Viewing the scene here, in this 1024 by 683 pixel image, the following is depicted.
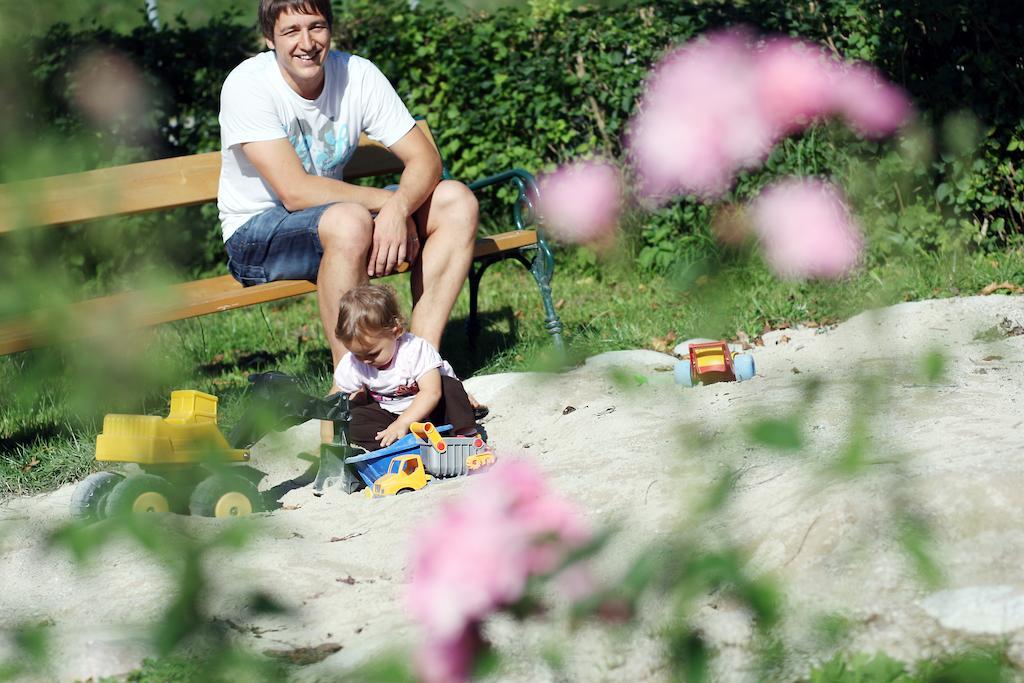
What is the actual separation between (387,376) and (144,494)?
3.49 ft

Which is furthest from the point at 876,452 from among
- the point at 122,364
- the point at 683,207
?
the point at 683,207

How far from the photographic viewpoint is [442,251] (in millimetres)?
4039

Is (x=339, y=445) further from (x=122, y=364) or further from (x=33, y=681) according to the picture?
(x=122, y=364)

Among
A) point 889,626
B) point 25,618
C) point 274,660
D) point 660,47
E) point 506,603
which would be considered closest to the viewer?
point 506,603

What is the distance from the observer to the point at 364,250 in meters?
3.74

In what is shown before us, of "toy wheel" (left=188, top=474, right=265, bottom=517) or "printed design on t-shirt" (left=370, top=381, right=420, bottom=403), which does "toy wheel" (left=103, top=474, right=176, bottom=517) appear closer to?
"toy wheel" (left=188, top=474, right=265, bottom=517)

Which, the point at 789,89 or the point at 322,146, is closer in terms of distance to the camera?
the point at 789,89

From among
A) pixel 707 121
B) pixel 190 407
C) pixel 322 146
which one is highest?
pixel 322 146

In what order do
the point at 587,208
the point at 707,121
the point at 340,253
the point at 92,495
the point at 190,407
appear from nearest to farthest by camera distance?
1. the point at 707,121
2. the point at 587,208
3. the point at 190,407
4. the point at 92,495
5. the point at 340,253

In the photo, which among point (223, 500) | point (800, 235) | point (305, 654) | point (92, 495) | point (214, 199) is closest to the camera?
point (800, 235)

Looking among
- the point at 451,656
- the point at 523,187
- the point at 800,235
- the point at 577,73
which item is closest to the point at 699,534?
the point at 451,656

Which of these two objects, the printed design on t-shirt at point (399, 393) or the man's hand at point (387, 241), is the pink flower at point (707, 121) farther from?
the man's hand at point (387, 241)

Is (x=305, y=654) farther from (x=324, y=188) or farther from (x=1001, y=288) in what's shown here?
(x=1001, y=288)

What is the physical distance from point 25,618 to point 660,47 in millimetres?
4666
